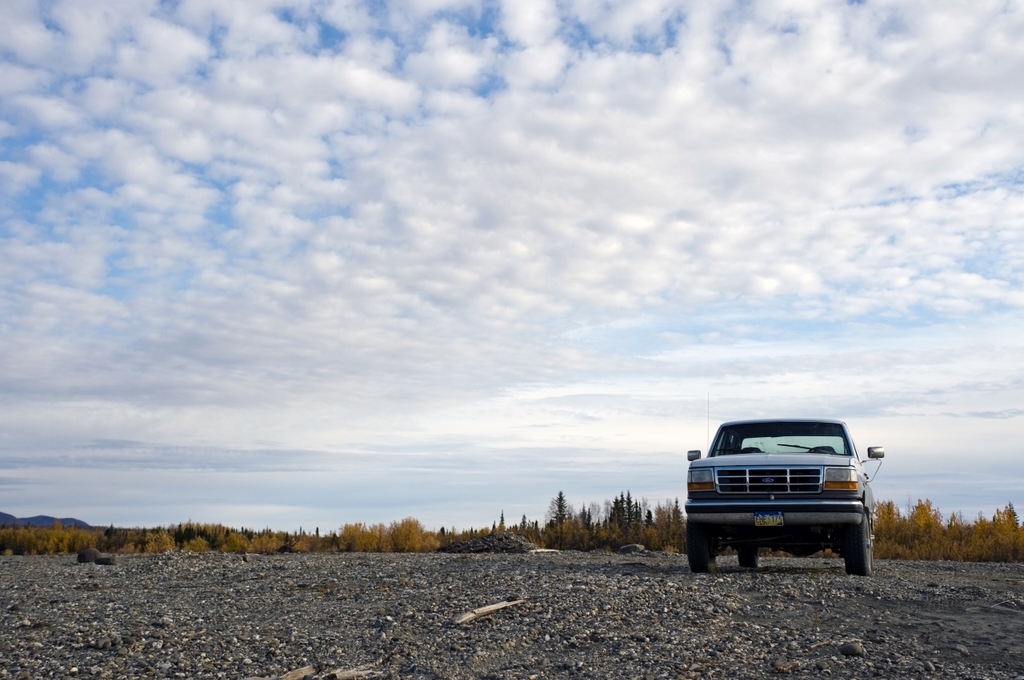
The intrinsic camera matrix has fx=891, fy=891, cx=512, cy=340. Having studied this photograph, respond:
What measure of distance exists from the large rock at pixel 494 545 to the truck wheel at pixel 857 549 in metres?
8.31

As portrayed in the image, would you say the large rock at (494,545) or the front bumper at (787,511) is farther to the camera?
the large rock at (494,545)

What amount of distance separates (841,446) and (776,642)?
5.79 m

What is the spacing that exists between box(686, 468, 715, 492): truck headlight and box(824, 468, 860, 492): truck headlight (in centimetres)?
150

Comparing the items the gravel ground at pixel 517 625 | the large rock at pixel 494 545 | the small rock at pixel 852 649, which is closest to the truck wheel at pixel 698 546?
the gravel ground at pixel 517 625

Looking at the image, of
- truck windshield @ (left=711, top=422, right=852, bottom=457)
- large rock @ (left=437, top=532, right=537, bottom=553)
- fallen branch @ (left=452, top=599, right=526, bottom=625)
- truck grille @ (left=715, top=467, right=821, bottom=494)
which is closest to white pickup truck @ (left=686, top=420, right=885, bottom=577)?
truck grille @ (left=715, top=467, right=821, bottom=494)

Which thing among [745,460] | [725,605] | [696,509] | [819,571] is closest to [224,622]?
[725,605]

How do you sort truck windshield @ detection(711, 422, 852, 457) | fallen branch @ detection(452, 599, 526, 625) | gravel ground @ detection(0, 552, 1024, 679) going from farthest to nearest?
1. truck windshield @ detection(711, 422, 852, 457)
2. fallen branch @ detection(452, 599, 526, 625)
3. gravel ground @ detection(0, 552, 1024, 679)

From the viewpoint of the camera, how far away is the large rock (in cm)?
1909

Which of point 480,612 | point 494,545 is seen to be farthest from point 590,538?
point 480,612

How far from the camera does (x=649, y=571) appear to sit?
41.8 feet

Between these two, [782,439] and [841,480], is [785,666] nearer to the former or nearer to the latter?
[841,480]

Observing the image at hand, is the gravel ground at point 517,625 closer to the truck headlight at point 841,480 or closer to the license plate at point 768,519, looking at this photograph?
the license plate at point 768,519

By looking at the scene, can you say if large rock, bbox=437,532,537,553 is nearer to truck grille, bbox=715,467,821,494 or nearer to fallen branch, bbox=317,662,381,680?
truck grille, bbox=715,467,821,494

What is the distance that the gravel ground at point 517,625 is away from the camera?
769 centimetres
